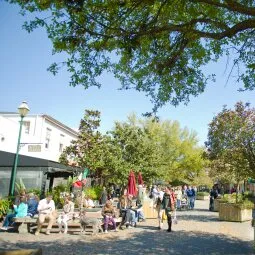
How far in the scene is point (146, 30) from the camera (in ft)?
25.5

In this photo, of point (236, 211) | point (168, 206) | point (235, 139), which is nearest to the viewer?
point (168, 206)

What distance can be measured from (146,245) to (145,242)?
538mm

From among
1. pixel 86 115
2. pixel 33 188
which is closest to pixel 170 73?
pixel 33 188

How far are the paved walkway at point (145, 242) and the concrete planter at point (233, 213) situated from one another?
336cm

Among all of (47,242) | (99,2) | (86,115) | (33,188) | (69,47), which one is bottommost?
(47,242)

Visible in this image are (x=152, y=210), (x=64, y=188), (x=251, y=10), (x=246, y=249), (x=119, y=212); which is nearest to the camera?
(x=251, y=10)

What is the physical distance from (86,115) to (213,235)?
65.2ft

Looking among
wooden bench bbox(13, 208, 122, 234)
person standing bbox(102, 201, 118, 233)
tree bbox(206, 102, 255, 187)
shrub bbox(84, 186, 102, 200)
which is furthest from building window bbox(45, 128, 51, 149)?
person standing bbox(102, 201, 118, 233)

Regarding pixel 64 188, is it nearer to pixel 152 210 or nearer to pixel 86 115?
pixel 152 210

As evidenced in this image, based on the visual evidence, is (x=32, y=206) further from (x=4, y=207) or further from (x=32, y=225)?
(x=32, y=225)

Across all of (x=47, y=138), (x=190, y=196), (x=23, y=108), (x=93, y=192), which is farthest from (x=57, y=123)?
(x=23, y=108)

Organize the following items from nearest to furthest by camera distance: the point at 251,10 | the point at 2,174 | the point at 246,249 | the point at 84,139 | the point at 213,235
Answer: the point at 251,10
the point at 246,249
the point at 213,235
the point at 2,174
the point at 84,139

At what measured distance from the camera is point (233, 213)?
714 inches

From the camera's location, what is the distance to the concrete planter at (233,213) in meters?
17.9
